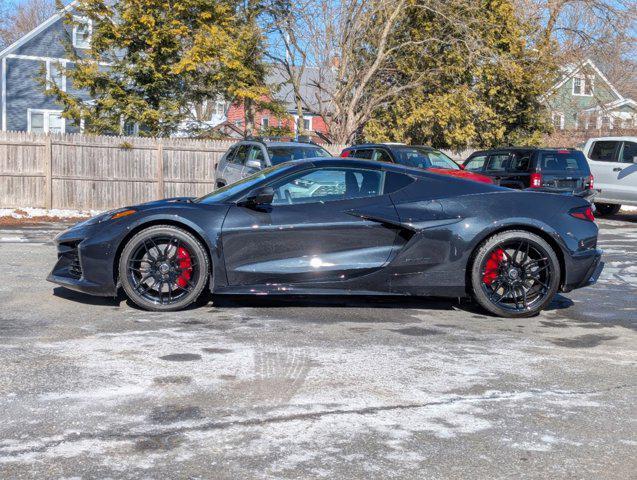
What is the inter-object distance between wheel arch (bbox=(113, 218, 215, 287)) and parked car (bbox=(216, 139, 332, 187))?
8.00 meters

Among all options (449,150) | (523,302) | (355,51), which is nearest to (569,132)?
(449,150)

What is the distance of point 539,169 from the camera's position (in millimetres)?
17922

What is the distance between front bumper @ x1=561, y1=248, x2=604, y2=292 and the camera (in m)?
7.35

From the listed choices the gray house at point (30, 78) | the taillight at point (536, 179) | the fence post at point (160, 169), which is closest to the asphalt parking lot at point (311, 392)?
the taillight at point (536, 179)

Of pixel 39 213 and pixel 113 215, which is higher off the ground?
pixel 113 215

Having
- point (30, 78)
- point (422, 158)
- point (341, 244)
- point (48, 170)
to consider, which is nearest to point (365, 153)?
point (422, 158)

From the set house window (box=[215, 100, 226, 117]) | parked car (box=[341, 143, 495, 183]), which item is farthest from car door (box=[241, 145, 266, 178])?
house window (box=[215, 100, 226, 117])

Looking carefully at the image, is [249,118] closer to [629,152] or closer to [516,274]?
[629,152]

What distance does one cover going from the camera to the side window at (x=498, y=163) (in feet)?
61.6

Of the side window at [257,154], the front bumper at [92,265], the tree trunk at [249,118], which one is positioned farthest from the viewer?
the tree trunk at [249,118]

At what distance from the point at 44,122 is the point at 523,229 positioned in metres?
29.9

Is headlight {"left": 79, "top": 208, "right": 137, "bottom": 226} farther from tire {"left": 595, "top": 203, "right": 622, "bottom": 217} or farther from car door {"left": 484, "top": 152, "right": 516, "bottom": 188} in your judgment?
tire {"left": 595, "top": 203, "right": 622, "bottom": 217}

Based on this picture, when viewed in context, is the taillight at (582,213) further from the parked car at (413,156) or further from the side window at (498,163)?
the side window at (498,163)

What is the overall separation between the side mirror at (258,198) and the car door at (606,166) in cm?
1461
